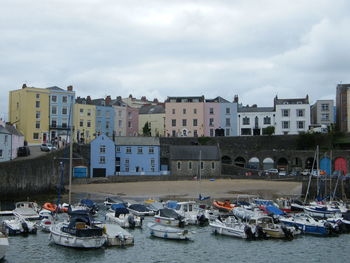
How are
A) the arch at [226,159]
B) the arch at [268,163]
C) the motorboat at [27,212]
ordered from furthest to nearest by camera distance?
the arch at [226,159]
the arch at [268,163]
the motorboat at [27,212]

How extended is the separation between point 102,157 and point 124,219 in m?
35.2

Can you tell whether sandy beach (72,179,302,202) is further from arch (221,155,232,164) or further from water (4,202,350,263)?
water (4,202,350,263)

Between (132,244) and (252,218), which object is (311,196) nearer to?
(252,218)

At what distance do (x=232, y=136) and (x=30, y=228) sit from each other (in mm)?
56286

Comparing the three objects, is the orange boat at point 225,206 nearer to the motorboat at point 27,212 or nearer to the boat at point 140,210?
the boat at point 140,210

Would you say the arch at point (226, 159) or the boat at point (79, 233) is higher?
the arch at point (226, 159)

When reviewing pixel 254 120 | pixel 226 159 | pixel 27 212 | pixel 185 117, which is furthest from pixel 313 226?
pixel 185 117

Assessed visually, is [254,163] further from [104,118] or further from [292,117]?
[104,118]

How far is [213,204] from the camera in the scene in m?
48.3

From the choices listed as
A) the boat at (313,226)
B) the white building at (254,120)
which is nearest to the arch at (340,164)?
the white building at (254,120)

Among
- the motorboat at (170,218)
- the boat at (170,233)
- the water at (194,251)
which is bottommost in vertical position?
the water at (194,251)

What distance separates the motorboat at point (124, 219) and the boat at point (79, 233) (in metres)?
6.12

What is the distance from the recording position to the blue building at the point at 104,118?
93.7 metres

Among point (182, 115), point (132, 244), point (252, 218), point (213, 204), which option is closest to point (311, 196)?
point (213, 204)
